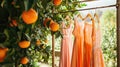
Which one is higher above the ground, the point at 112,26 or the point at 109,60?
the point at 112,26

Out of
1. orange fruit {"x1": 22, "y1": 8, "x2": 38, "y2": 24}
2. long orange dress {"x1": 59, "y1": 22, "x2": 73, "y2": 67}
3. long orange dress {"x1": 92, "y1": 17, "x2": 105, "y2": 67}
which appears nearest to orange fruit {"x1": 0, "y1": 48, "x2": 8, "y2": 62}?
orange fruit {"x1": 22, "y1": 8, "x2": 38, "y2": 24}

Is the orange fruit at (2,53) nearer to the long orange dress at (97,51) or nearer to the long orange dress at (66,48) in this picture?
the long orange dress at (97,51)

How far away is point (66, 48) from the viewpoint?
74.5 inches

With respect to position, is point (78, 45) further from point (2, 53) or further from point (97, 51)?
point (2, 53)

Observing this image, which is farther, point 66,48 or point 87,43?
point 66,48

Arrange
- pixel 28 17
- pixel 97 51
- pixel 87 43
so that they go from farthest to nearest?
pixel 87 43
pixel 97 51
pixel 28 17

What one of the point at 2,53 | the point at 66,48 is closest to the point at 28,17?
the point at 2,53

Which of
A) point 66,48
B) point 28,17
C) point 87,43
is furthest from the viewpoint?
point 66,48

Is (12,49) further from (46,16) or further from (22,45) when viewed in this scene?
(46,16)

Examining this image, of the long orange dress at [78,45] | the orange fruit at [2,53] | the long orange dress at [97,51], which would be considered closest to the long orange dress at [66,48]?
the long orange dress at [78,45]

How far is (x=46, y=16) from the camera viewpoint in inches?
45.3

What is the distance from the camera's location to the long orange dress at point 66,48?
1.88 m

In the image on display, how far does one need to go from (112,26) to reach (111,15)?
0.42 ft

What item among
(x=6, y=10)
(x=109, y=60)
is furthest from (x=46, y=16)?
(x=109, y=60)
